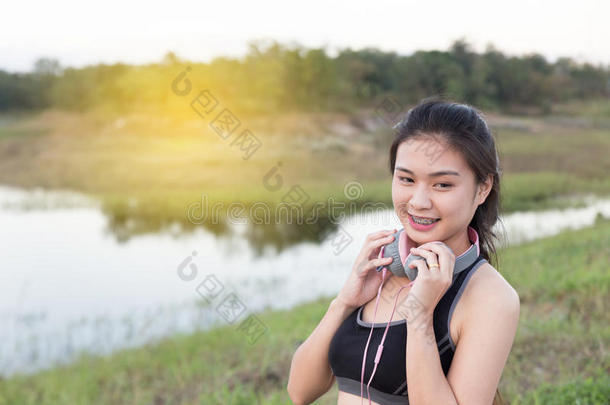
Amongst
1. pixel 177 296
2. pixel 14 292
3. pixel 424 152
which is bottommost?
pixel 177 296

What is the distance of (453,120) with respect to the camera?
1685 mm

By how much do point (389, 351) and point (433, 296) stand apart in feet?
0.80

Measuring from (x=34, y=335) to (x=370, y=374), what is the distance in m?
6.64

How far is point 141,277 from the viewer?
9.77 metres

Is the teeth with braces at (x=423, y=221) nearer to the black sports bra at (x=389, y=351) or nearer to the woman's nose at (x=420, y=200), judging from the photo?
the woman's nose at (x=420, y=200)

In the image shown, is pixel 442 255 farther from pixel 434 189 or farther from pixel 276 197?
pixel 276 197

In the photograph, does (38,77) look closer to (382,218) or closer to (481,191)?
(382,218)

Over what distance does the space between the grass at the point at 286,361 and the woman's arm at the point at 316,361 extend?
163 centimetres

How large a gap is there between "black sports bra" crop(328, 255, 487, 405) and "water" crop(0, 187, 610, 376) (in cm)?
398

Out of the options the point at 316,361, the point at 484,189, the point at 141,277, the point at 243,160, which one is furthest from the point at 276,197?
the point at 484,189

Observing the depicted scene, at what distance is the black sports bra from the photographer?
5.27 feet

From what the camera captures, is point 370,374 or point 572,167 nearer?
point 370,374

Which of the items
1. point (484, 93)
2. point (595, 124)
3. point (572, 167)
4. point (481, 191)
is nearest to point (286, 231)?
point (481, 191)

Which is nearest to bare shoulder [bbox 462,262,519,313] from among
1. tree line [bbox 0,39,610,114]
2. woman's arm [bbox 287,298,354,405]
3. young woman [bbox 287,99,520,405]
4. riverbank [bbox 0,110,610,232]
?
young woman [bbox 287,99,520,405]
